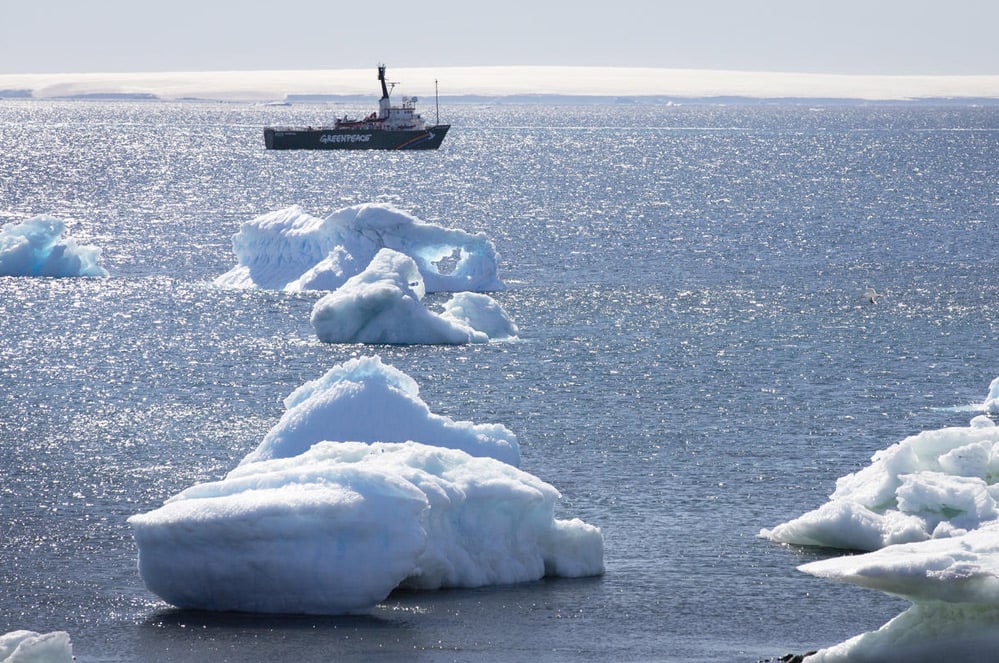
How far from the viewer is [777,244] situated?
84812mm

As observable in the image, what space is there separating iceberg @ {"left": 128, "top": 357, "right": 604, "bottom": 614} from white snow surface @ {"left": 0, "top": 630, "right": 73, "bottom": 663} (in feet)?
11.8

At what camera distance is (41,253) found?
66.8 meters

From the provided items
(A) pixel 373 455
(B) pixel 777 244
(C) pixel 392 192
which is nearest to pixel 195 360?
(A) pixel 373 455

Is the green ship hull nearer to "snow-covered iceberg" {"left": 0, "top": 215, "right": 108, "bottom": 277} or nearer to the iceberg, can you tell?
"snow-covered iceberg" {"left": 0, "top": 215, "right": 108, "bottom": 277}

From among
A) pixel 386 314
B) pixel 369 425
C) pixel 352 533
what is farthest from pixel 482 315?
pixel 352 533

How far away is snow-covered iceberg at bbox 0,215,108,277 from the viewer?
65938mm

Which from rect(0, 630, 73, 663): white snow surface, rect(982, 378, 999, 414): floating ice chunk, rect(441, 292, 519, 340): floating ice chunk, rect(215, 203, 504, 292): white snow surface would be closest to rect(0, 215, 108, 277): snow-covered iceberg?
rect(215, 203, 504, 292): white snow surface

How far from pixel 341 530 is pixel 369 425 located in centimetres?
643

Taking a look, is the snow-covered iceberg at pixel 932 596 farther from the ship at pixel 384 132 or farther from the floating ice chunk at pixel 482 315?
the ship at pixel 384 132

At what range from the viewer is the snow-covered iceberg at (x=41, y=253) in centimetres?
6594

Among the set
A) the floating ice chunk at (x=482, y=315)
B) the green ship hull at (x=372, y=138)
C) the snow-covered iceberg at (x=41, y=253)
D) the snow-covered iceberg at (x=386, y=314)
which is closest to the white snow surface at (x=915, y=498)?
the snow-covered iceberg at (x=386, y=314)

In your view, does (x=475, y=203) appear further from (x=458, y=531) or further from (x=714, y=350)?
(x=458, y=531)

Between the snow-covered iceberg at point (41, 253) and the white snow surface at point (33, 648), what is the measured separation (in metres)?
48.2

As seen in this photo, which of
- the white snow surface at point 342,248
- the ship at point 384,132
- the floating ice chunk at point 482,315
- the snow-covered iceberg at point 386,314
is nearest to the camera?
the snow-covered iceberg at point 386,314
